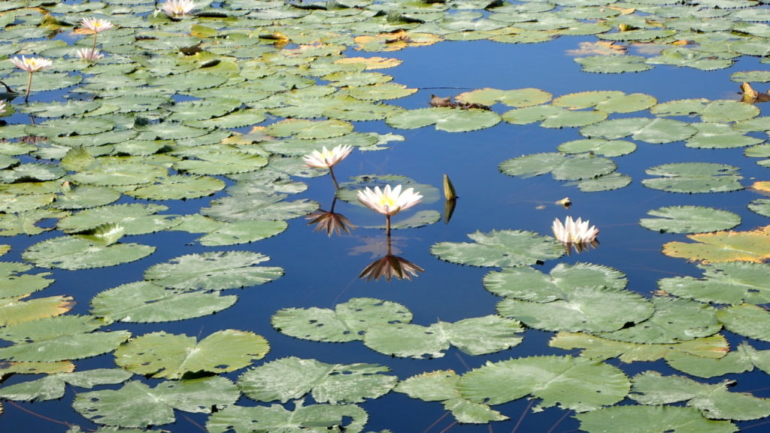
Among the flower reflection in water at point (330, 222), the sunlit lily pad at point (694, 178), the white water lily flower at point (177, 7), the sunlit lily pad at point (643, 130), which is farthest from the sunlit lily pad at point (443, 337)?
the white water lily flower at point (177, 7)

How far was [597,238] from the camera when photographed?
340 cm

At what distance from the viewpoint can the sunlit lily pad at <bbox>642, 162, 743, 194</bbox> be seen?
383cm

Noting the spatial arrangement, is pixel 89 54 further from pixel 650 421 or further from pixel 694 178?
pixel 650 421

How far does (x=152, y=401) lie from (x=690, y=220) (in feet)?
7.07

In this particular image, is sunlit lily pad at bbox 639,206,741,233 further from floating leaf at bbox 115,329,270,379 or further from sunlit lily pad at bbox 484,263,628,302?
floating leaf at bbox 115,329,270,379

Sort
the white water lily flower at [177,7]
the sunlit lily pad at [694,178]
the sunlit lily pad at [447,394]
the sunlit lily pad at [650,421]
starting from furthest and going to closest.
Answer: the white water lily flower at [177,7] < the sunlit lily pad at [694,178] < the sunlit lily pad at [447,394] < the sunlit lily pad at [650,421]

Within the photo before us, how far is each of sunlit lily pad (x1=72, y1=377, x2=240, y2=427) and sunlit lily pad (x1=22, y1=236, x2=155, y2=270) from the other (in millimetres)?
941

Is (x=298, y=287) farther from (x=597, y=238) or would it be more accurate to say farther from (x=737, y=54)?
(x=737, y=54)

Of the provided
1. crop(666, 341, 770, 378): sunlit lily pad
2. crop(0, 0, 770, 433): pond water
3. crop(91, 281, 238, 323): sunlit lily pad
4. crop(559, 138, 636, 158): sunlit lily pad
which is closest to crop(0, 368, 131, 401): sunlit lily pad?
crop(0, 0, 770, 433): pond water

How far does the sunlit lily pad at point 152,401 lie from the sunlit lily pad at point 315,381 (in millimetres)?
73

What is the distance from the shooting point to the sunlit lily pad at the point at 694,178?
12.6 feet

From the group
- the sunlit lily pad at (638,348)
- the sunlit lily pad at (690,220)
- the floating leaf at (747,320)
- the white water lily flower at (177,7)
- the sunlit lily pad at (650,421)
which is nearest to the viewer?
the sunlit lily pad at (650,421)

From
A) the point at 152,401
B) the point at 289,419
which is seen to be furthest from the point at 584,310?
the point at 152,401

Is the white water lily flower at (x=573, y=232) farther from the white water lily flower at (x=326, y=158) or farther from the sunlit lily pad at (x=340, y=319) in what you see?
the white water lily flower at (x=326, y=158)
